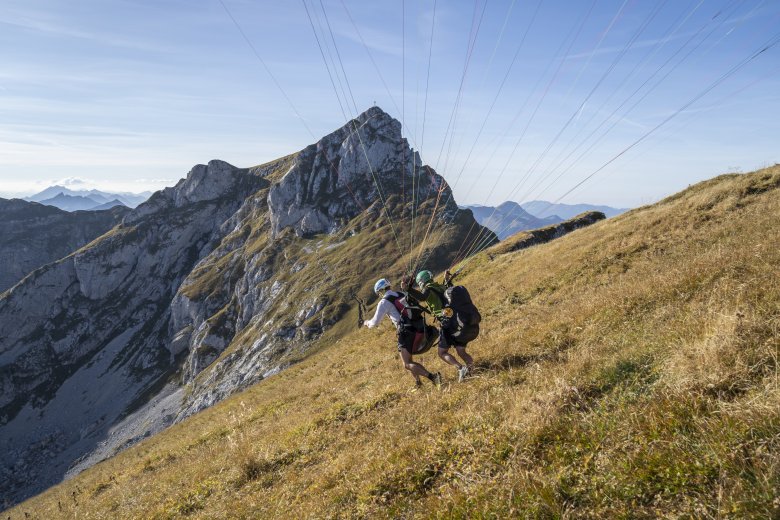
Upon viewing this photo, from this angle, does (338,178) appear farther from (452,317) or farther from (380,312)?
(452,317)

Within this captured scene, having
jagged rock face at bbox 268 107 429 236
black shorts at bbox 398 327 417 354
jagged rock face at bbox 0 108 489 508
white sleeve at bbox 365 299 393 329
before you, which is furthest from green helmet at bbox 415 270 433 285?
jagged rock face at bbox 268 107 429 236

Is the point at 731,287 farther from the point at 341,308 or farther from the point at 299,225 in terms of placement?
the point at 299,225

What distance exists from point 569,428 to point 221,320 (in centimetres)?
16292

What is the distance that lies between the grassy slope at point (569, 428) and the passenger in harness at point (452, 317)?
72cm

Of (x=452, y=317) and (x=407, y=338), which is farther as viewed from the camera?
(x=407, y=338)

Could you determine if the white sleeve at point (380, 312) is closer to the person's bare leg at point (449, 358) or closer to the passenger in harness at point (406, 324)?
the passenger in harness at point (406, 324)

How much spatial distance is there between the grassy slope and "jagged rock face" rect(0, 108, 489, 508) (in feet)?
313

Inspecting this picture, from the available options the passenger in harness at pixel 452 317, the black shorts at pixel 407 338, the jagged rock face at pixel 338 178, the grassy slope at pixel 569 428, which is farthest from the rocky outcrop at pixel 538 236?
the jagged rock face at pixel 338 178

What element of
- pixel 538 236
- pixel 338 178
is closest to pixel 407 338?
pixel 538 236

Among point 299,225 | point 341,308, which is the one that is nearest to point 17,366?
point 299,225

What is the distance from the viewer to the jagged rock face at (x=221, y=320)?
400 ft

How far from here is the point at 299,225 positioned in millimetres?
175500

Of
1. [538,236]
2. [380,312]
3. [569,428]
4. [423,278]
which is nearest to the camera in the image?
[569,428]

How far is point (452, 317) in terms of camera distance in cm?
1036
